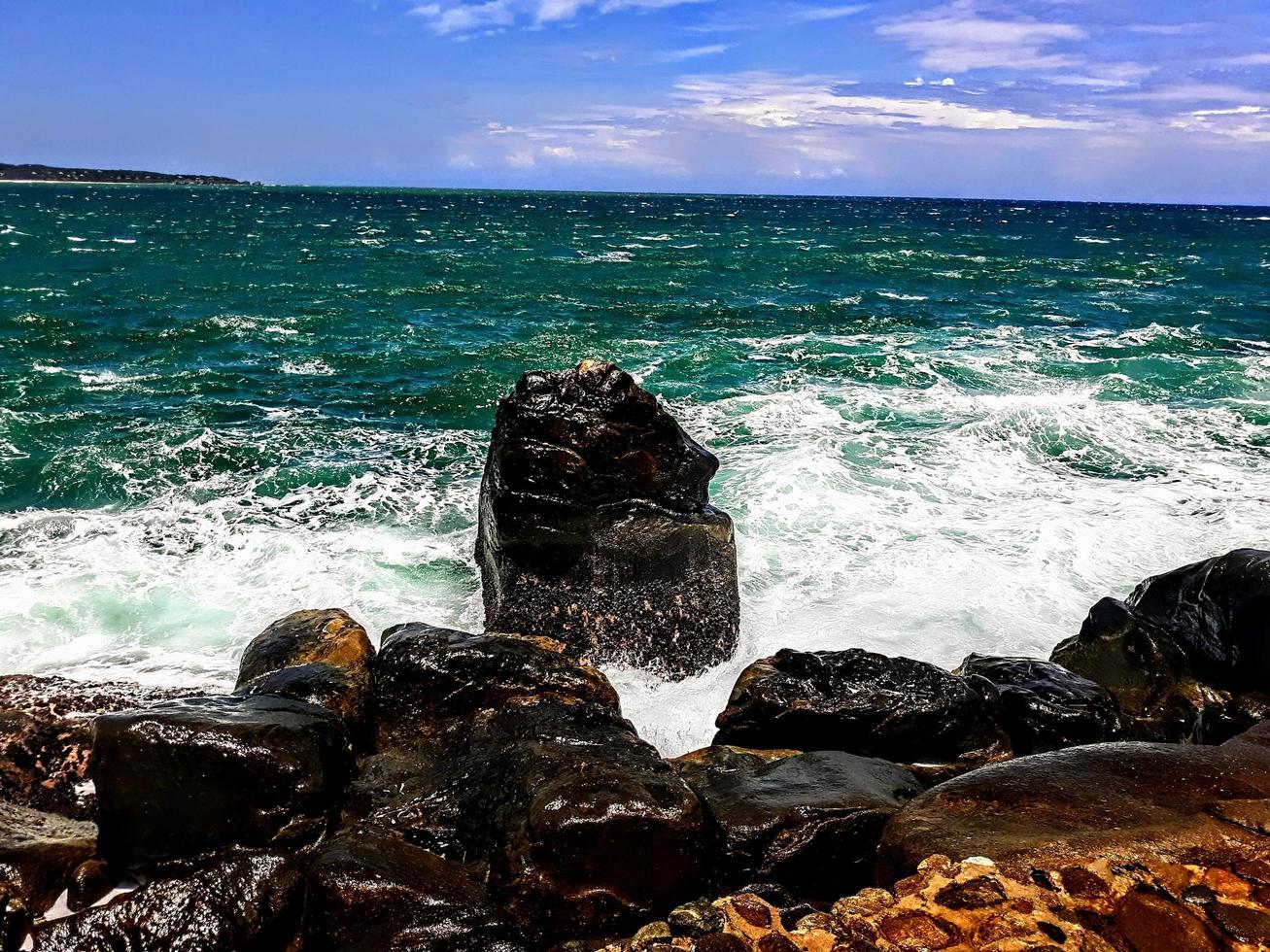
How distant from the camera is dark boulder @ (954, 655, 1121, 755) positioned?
18.0ft

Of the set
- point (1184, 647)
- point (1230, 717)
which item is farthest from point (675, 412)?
point (1230, 717)

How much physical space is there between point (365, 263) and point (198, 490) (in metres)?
25.1

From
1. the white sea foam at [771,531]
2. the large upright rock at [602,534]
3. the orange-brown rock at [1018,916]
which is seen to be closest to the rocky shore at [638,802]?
the orange-brown rock at [1018,916]

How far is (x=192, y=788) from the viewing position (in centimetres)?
414

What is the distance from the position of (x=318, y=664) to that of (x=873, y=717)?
132 inches

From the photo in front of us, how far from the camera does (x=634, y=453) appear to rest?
7.53 meters

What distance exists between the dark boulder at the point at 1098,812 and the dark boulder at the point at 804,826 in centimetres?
38

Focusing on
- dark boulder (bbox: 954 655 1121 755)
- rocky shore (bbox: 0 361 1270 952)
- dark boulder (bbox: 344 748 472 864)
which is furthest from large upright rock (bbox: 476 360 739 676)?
dark boulder (bbox: 344 748 472 864)

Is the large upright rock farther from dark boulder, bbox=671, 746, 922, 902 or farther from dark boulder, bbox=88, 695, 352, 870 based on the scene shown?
dark boulder, bbox=88, 695, 352, 870

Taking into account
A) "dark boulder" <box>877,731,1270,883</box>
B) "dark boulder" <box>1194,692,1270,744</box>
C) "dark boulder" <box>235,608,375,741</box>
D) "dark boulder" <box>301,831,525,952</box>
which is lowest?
"dark boulder" <box>1194,692,1270,744</box>

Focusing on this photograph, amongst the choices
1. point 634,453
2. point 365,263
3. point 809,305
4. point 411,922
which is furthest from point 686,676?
point 365,263

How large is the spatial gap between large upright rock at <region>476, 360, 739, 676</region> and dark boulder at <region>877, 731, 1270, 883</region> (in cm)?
331

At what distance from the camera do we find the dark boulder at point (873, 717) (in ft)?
17.8

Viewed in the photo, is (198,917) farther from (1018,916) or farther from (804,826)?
(1018,916)
